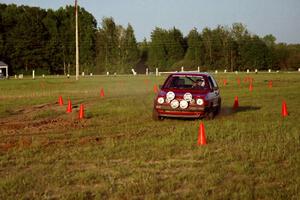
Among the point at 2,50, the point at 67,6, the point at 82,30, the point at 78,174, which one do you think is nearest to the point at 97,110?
the point at 78,174

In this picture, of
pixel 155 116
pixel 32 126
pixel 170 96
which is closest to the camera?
pixel 32 126

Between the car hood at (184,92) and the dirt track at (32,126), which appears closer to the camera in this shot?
the dirt track at (32,126)

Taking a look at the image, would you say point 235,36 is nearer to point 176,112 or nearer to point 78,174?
point 176,112

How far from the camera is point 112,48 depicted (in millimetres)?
91500

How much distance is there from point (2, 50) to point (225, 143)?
81.0m

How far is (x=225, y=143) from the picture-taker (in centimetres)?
1020

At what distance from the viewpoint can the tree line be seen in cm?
8719

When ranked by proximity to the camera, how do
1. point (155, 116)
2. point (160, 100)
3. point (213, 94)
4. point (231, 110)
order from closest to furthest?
1. point (160, 100)
2. point (155, 116)
3. point (213, 94)
4. point (231, 110)

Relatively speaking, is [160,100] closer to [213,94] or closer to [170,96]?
[170,96]

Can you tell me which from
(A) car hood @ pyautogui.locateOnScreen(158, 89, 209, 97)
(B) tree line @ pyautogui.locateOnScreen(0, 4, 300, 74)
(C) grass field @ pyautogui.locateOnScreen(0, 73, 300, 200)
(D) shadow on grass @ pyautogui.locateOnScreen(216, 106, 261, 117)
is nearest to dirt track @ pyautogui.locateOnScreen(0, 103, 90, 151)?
(C) grass field @ pyautogui.locateOnScreen(0, 73, 300, 200)

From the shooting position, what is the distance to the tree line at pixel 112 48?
8719 cm

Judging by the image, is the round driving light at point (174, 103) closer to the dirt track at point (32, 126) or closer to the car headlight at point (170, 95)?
the car headlight at point (170, 95)

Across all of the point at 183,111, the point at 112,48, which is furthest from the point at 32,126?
the point at 112,48

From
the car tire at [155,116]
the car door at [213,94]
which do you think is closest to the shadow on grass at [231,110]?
the car door at [213,94]
